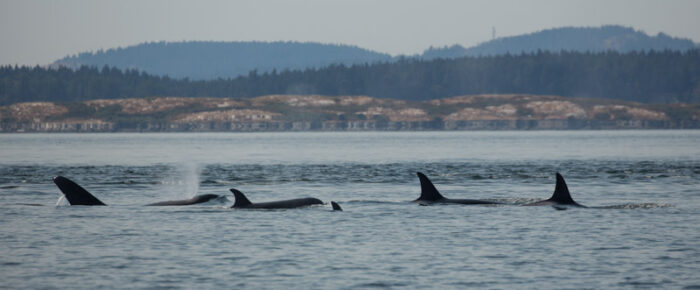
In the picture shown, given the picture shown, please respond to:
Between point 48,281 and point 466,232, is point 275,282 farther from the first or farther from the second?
point 466,232

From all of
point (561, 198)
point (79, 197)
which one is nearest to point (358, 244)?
point (561, 198)

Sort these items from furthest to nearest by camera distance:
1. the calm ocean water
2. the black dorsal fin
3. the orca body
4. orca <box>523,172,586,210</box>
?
the black dorsal fin
orca <box>523,172,586,210</box>
the orca body
the calm ocean water

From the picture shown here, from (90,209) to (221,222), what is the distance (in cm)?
692

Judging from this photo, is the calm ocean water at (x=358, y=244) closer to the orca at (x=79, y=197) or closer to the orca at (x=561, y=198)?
the orca at (x=79, y=197)

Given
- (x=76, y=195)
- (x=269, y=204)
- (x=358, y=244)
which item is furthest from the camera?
(x=76, y=195)

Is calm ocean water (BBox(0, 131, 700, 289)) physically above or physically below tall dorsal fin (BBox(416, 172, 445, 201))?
below

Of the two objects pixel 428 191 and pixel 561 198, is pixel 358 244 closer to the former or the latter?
pixel 428 191

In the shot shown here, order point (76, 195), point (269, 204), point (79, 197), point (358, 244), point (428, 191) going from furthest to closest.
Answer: point (428, 191), point (79, 197), point (76, 195), point (269, 204), point (358, 244)

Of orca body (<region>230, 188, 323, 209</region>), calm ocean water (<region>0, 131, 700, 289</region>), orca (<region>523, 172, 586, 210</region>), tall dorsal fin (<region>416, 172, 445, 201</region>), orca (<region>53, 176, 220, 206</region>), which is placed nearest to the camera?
calm ocean water (<region>0, 131, 700, 289</region>)

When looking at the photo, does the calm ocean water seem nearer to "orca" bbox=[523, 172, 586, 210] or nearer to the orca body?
the orca body

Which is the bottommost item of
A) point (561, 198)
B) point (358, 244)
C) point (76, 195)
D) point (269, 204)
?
point (358, 244)

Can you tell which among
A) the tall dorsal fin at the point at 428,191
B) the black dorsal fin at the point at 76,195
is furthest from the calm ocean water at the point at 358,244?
the tall dorsal fin at the point at 428,191

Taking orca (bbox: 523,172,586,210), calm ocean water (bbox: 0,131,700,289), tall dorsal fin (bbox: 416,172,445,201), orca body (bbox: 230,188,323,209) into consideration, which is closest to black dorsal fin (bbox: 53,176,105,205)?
calm ocean water (bbox: 0,131,700,289)

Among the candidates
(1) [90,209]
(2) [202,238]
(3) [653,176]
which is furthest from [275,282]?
(3) [653,176]
